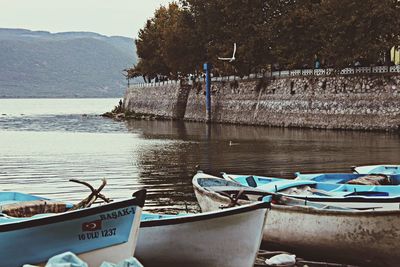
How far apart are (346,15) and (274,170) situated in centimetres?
2003

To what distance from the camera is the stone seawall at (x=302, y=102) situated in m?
41.4

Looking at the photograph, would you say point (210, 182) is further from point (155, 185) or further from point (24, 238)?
point (155, 185)

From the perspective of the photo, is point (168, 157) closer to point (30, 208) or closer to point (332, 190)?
point (332, 190)

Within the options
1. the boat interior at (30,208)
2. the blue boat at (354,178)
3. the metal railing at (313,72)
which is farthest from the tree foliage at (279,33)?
the boat interior at (30,208)

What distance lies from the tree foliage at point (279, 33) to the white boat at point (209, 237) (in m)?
31.3

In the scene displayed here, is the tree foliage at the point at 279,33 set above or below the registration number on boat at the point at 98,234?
above

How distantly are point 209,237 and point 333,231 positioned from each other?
2.37 meters

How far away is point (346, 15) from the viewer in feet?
139

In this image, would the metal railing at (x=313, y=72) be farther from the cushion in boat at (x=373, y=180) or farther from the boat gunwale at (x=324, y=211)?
the boat gunwale at (x=324, y=211)

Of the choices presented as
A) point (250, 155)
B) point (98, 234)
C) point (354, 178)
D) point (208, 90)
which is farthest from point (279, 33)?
point (98, 234)

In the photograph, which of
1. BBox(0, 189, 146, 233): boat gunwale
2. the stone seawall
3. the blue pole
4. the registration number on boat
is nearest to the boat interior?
BBox(0, 189, 146, 233): boat gunwale

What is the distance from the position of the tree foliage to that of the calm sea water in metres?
5.19

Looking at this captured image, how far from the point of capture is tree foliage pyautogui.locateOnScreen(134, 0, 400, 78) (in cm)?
4116

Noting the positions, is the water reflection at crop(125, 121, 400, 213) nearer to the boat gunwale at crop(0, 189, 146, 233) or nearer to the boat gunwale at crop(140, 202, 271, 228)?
the boat gunwale at crop(140, 202, 271, 228)
